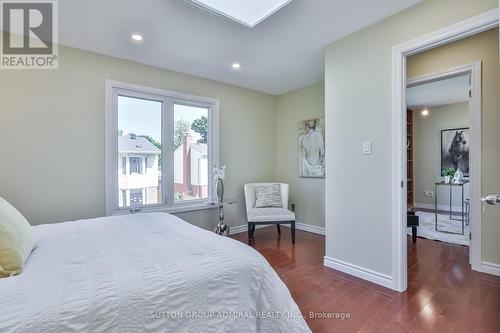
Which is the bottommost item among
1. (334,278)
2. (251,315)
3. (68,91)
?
(334,278)

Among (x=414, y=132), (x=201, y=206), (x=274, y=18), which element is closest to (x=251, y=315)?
(x=274, y=18)

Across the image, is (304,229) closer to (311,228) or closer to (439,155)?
(311,228)

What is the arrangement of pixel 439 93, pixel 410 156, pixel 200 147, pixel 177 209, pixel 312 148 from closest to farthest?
pixel 177 209 < pixel 200 147 < pixel 312 148 < pixel 439 93 < pixel 410 156

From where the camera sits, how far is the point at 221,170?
142 inches

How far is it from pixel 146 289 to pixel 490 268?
3.30m

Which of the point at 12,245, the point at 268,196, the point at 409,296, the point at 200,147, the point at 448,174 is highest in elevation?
the point at 200,147

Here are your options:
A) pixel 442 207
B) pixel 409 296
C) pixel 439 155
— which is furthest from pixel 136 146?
pixel 442 207

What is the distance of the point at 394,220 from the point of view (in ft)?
7.15

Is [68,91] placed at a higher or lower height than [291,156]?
higher

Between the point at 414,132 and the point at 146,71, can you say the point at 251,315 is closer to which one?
the point at 146,71

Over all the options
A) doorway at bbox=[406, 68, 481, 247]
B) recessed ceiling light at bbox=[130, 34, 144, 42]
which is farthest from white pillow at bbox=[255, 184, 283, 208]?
recessed ceiling light at bbox=[130, 34, 144, 42]

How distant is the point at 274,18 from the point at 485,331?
9.31 feet

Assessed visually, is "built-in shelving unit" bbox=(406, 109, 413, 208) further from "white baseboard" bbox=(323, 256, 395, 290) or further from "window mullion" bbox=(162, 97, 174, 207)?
"window mullion" bbox=(162, 97, 174, 207)

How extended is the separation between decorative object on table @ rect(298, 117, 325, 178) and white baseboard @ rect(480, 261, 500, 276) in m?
Answer: 2.04
